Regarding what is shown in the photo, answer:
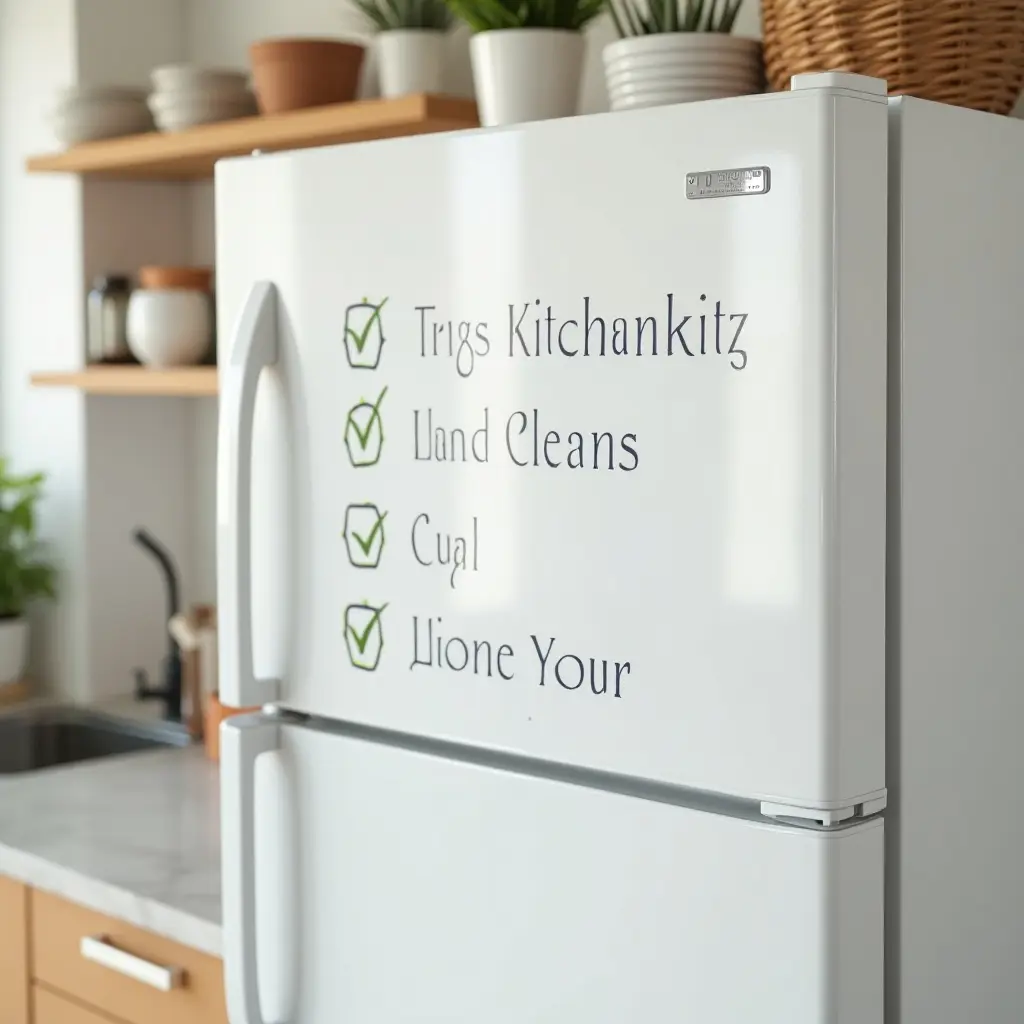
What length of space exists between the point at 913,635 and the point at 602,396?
1.03ft

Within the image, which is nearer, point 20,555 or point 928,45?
point 928,45

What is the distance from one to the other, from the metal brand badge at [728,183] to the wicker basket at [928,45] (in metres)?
0.41

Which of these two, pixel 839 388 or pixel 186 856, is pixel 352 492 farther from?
pixel 186 856

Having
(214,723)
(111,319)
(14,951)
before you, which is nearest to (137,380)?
(111,319)

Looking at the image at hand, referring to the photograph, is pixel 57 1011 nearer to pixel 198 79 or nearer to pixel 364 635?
pixel 364 635

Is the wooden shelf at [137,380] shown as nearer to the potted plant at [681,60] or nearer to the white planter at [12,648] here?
the white planter at [12,648]

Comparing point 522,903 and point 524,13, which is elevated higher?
point 524,13

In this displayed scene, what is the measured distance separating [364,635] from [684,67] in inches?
30.3

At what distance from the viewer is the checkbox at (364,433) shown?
1.47m

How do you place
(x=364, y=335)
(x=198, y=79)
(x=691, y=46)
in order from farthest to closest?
(x=198, y=79) < (x=691, y=46) < (x=364, y=335)

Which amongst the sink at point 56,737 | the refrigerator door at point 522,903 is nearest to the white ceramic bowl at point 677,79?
the refrigerator door at point 522,903

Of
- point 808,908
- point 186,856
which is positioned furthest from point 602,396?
point 186,856

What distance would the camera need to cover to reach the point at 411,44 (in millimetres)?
2293

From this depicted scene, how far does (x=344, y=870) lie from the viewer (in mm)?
1535
